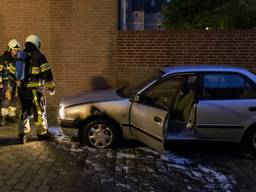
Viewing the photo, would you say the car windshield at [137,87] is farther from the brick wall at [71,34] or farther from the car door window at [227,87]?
the brick wall at [71,34]

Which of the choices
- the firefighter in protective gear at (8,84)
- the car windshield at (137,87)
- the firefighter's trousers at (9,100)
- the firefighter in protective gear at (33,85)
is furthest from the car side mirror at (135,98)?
the firefighter's trousers at (9,100)

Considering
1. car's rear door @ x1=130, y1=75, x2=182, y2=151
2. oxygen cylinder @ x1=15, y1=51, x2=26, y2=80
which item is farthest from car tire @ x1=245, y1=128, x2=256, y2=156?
oxygen cylinder @ x1=15, y1=51, x2=26, y2=80

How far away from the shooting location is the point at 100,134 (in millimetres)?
Result: 7410

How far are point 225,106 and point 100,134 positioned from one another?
2.06m

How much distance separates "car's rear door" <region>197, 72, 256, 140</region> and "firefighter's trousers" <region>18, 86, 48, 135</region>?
103 inches

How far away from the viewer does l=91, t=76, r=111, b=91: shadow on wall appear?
37.7ft

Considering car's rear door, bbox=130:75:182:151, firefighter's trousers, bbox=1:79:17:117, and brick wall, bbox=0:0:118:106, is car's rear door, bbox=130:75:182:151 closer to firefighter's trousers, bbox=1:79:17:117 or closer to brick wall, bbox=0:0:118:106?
firefighter's trousers, bbox=1:79:17:117

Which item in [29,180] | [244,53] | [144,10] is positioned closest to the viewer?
[29,180]

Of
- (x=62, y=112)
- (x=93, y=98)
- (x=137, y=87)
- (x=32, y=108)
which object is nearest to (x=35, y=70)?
(x=32, y=108)

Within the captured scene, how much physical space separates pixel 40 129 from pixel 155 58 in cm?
415

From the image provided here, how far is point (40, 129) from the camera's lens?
779 cm

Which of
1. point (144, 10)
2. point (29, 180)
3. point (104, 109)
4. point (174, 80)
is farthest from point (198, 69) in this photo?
point (144, 10)

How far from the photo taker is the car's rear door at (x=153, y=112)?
650 centimetres

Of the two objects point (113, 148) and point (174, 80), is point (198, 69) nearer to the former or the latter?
point (174, 80)
